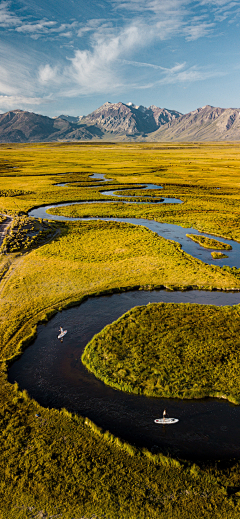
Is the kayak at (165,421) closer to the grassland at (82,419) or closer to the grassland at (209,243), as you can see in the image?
the grassland at (82,419)

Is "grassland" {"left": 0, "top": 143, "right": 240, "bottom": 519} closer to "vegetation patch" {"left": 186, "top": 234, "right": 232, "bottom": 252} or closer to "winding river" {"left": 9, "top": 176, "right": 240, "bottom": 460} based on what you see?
"winding river" {"left": 9, "top": 176, "right": 240, "bottom": 460}

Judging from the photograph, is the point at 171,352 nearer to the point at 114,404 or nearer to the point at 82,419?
the point at 114,404

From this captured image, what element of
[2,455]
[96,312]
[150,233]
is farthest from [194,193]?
[2,455]

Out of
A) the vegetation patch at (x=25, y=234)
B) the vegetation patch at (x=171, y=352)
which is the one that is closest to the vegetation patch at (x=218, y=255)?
the vegetation patch at (x=171, y=352)

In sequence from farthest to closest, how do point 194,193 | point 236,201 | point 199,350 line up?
point 194,193 < point 236,201 < point 199,350

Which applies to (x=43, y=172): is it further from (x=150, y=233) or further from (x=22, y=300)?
(x=22, y=300)
